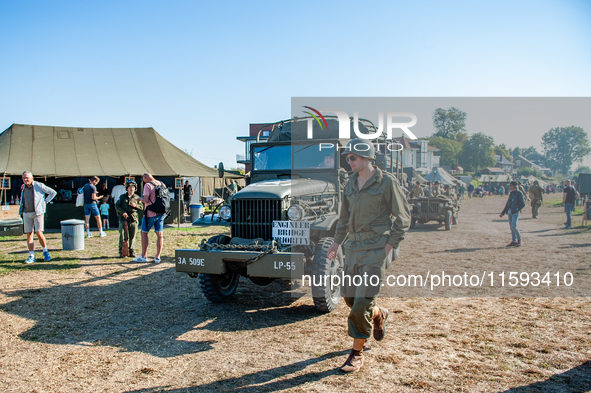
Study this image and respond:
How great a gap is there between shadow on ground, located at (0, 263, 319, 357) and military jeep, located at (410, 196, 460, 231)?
896 cm

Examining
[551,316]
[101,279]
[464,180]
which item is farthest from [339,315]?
[464,180]

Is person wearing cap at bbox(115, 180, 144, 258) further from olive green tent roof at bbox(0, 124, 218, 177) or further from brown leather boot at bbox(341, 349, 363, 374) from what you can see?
olive green tent roof at bbox(0, 124, 218, 177)

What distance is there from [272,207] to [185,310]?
180 centimetres

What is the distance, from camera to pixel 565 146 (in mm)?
11648

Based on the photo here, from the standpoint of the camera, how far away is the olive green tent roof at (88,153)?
1459cm

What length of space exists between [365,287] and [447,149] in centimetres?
1019

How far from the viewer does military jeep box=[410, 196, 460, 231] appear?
46.1 ft

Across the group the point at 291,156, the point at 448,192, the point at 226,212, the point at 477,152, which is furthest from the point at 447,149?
the point at 226,212

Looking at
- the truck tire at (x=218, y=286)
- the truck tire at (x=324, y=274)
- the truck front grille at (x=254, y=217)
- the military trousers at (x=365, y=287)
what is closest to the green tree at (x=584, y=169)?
the truck tire at (x=324, y=274)

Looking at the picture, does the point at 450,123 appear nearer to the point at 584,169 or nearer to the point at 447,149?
the point at 447,149

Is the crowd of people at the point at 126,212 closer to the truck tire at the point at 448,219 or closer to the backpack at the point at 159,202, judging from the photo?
the backpack at the point at 159,202

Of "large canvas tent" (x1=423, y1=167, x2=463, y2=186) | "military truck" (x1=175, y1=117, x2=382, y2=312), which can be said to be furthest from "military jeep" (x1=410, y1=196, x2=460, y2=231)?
"military truck" (x1=175, y1=117, x2=382, y2=312)

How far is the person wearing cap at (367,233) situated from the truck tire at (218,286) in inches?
87.5

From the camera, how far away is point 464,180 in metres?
17.2
